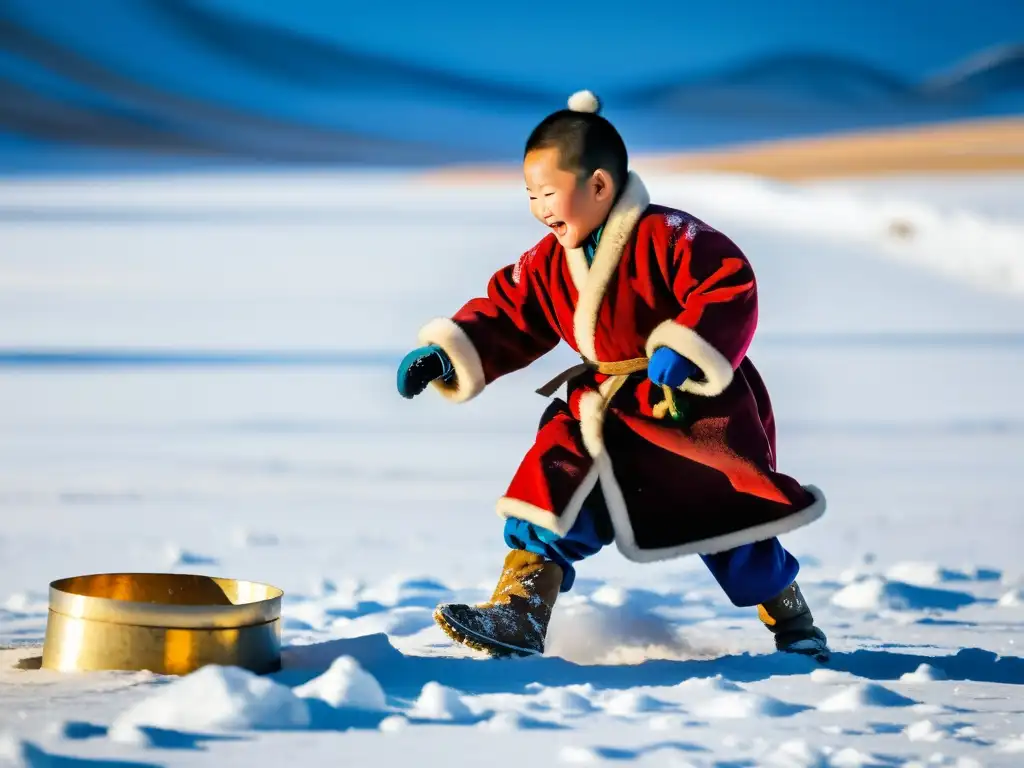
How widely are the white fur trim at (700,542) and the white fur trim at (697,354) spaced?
0.60 feet

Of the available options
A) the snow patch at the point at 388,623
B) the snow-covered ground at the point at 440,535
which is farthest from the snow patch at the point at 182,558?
the snow patch at the point at 388,623

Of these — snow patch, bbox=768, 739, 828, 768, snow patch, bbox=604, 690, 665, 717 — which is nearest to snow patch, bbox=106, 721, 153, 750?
snow patch, bbox=604, 690, 665, 717

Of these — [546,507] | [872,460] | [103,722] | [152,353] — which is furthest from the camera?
[152,353]

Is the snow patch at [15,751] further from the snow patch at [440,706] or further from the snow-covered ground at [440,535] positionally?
the snow patch at [440,706]

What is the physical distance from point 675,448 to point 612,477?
90mm

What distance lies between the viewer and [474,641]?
6.48 ft

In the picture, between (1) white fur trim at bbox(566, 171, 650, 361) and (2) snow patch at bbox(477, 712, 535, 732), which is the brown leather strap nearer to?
(1) white fur trim at bbox(566, 171, 650, 361)

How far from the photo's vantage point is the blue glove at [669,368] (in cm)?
195

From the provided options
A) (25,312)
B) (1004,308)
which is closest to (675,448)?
(25,312)

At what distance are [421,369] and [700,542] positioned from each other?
1.45 ft

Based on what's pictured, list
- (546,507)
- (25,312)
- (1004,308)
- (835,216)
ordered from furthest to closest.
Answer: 1. (835,216)
2. (1004,308)
3. (25,312)
4. (546,507)

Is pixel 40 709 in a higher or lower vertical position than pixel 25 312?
lower

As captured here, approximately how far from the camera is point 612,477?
206 centimetres

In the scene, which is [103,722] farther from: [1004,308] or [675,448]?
[1004,308]
